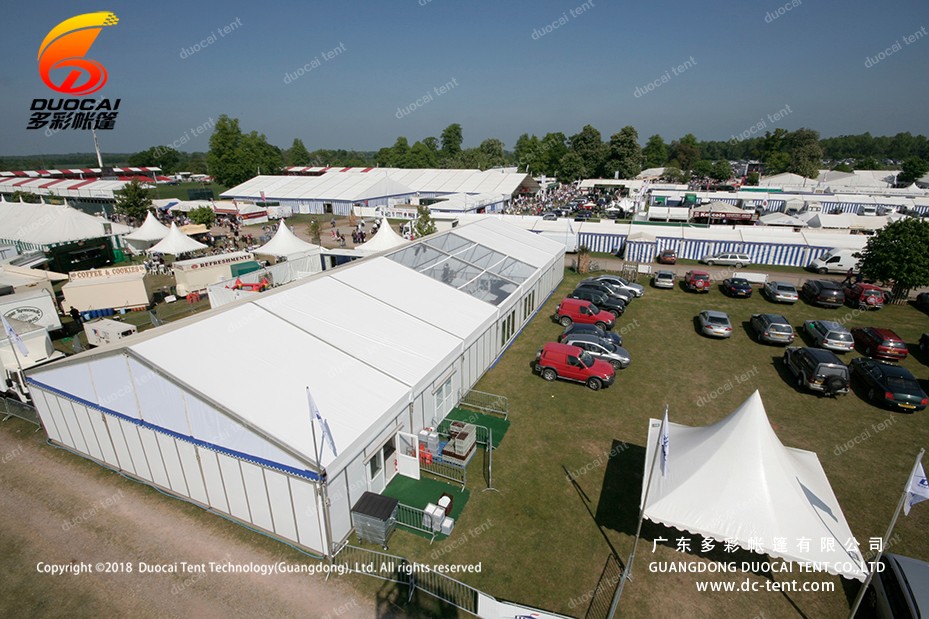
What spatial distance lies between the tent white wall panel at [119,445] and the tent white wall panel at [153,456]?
867 mm

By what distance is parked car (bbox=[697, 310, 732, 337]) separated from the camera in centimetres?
2252

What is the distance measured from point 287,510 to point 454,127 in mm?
147124

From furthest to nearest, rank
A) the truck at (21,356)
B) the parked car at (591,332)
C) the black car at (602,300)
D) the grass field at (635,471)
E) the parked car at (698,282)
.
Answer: the parked car at (698,282)
the black car at (602,300)
the parked car at (591,332)
the truck at (21,356)
the grass field at (635,471)

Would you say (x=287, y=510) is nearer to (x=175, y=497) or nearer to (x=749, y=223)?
(x=175, y=497)

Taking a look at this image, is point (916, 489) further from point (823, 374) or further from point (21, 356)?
point (21, 356)

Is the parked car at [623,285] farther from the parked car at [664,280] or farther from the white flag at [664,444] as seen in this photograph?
the white flag at [664,444]

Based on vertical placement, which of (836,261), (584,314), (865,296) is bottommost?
(584,314)

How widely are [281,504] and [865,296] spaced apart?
1309 inches

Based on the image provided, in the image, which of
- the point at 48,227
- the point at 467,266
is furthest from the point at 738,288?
the point at 48,227

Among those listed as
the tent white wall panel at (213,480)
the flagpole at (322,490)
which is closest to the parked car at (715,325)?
the flagpole at (322,490)

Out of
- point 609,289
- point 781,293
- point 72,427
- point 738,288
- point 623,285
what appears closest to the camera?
point 72,427

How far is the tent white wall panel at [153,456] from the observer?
A: 12.1 m

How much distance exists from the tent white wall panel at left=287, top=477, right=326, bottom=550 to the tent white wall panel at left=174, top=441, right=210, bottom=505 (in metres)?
3.35

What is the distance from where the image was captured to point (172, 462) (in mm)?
12117
